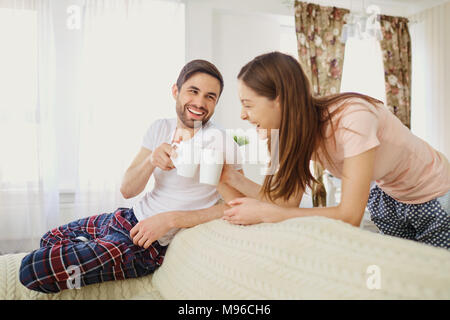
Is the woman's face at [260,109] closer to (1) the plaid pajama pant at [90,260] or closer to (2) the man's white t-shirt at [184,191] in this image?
(2) the man's white t-shirt at [184,191]

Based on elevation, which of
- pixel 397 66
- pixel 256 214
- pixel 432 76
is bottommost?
pixel 256 214

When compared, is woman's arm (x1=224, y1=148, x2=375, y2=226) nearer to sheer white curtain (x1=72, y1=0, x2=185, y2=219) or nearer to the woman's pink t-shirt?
the woman's pink t-shirt

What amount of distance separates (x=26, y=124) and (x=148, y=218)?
8.52 ft

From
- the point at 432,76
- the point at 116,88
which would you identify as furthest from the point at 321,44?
the point at 116,88

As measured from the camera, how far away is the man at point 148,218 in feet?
3.23

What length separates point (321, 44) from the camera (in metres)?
4.15

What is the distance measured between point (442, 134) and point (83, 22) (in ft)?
13.7

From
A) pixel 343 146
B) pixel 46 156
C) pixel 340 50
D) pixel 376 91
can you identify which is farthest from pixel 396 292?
pixel 376 91

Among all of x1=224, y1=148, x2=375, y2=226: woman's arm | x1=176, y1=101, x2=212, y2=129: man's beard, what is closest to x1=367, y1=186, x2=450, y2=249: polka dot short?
x1=224, y1=148, x2=375, y2=226: woman's arm

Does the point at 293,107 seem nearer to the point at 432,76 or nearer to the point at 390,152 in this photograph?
the point at 390,152

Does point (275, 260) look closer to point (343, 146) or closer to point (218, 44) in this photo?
point (343, 146)

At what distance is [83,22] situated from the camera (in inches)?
131

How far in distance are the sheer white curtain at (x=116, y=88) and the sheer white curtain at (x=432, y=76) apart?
10.2 ft

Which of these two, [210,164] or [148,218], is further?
[148,218]
